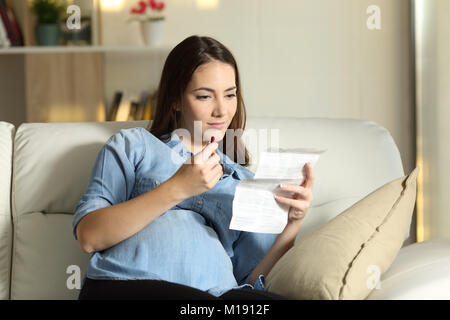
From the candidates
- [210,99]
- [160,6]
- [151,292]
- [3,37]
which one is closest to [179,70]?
[210,99]

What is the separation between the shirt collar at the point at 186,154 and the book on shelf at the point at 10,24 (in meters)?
2.27

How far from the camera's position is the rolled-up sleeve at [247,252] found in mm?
1483

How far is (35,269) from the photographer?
4.98 ft

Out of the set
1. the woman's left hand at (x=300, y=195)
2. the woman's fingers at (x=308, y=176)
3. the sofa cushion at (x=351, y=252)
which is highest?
the woman's fingers at (x=308, y=176)

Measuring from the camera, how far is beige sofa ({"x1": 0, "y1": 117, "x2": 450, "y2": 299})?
4.99 feet

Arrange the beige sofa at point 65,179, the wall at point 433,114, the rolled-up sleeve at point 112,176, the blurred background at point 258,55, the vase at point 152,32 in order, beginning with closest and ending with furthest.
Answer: the rolled-up sleeve at point 112,176
the beige sofa at point 65,179
the wall at point 433,114
the blurred background at point 258,55
the vase at point 152,32

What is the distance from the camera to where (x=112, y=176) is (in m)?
1.32

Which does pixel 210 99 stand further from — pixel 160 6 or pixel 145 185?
pixel 160 6

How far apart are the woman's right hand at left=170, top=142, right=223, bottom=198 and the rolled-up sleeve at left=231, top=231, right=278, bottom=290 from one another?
35 centimetres

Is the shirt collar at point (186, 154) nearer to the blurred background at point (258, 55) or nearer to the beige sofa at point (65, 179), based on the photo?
the beige sofa at point (65, 179)

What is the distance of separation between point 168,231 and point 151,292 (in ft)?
0.59

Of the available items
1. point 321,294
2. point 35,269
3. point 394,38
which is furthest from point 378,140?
point 394,38

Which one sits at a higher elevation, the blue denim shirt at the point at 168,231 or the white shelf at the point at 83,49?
the white shelf at the point at 83,49

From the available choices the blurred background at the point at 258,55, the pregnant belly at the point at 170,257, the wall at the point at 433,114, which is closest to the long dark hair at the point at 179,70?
the pregnant belly at the point at 170,257
